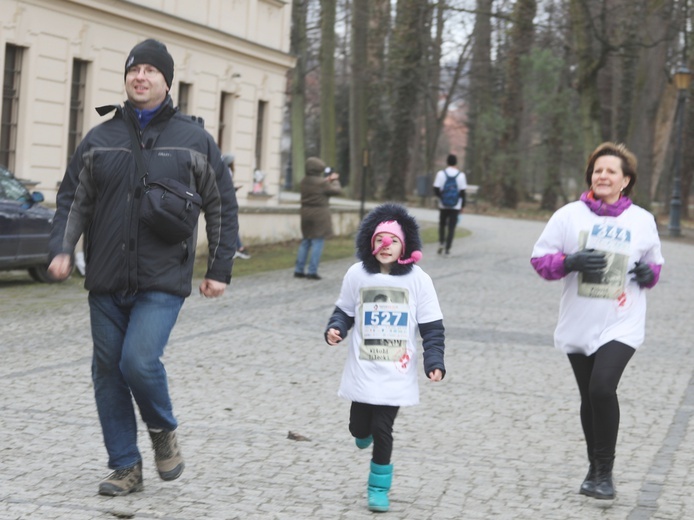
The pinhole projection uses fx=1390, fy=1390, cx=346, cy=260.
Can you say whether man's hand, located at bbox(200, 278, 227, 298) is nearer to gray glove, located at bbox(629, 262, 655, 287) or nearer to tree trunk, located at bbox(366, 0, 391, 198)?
gray glove, located at bbox(629, 262, 655, 287)

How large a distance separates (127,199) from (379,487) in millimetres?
1606

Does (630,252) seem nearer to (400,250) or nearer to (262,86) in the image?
(400,250)

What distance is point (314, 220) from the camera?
18578mm

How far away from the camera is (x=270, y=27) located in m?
28.3

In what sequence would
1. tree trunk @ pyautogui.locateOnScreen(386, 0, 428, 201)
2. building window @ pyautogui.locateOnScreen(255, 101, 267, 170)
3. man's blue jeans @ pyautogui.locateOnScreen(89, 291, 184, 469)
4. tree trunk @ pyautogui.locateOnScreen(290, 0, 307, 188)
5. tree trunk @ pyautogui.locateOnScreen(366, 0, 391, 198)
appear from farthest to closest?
tree trunk @ pyautogui.locateOnScreen(386, 0, 428, 201) → tree trunk @ pyautogui.locateOnScreen(366, 0, 391, 198) → tree trunk @ pyautogui.locateOnScreen(290, 0, 307, 188) → building window @ pyautogui.locateOnScreen(255, 101, 267, 170) → man's blue jeans @ pyautogui.locateOnScreen(89, 291, 184, 469)

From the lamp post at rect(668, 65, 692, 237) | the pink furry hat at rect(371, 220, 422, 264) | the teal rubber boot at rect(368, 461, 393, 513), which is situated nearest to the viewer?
the teal rubber boot at rect(368, 461, 393, 513)

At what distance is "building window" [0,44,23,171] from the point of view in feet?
66.6

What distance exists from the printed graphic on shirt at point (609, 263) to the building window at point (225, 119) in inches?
827

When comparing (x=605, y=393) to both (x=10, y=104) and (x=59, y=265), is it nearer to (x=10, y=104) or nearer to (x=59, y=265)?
(x=59, y=265)

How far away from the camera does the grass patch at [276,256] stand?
19.8m

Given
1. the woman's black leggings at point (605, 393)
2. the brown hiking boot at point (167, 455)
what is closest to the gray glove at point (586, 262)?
the woman's black leggings at point (605, 393)

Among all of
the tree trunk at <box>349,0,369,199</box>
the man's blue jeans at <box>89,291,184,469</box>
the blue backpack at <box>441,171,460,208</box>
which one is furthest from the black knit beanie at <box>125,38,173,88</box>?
the tree trunk at <box>349,0,369,199</box>

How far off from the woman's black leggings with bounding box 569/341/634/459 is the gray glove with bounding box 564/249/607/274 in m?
0.35

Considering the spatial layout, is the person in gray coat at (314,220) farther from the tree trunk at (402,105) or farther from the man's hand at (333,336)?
the tree trunk at (402,105)
